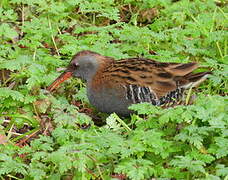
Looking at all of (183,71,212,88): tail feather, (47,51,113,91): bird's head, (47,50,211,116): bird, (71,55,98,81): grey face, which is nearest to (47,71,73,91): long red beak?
(47,51,113,91): bird's head

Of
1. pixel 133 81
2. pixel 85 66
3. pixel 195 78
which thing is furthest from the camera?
pixel 85 66

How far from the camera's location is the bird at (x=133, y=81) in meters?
7.58

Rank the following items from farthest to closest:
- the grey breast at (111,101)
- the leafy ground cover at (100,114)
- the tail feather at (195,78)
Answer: the tail feather at (195,78), the grey breast at (111,101), the leafy ground cover at (100,114)

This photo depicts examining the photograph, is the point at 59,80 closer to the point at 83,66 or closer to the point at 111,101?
the point at 83,66

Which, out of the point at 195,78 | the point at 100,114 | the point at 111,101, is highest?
the point at 195,78

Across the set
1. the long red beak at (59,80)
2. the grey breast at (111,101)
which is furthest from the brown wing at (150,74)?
the long red beak at (59,80)

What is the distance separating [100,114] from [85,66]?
2.04 feet

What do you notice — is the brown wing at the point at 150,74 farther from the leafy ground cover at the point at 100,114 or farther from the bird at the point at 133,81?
the leafy ground cover at the point at 100,114

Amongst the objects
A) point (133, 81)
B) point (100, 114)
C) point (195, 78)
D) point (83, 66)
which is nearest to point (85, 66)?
point (83, 66)

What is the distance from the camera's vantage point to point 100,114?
320 inches

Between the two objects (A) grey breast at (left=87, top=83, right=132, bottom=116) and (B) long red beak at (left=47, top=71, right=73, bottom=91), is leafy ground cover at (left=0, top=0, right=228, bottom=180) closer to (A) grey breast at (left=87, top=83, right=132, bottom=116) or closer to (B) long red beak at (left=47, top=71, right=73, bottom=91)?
(B) long red beak at (left=47, top=71, right=73, bottom=91)

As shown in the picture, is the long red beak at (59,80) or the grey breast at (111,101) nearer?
the grey breast at (111,101)

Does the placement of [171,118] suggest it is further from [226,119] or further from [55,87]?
[55,87]

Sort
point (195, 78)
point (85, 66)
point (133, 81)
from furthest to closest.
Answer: point (85, 66), point (195, 78), point (133, 81)
